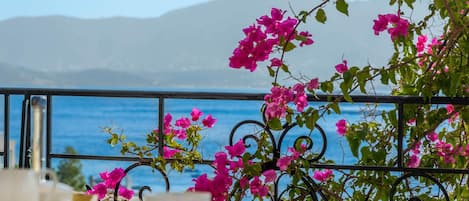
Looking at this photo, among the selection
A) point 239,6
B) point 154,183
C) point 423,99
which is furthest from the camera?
point 239,6

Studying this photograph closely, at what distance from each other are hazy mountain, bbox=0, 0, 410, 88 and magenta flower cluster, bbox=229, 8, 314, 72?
2117 centimetres

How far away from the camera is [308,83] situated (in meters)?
2.54

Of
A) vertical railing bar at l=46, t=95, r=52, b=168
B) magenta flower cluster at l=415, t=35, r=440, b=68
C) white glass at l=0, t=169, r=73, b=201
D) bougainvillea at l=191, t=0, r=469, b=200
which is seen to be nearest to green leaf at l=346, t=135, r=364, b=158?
bougainvillea at l=191, t=0, r=469, b=200

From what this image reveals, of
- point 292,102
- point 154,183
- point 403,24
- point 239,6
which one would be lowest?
point 154,183

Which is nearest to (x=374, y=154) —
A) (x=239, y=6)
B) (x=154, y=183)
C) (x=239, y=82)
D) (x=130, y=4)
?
(x=154, y=183)

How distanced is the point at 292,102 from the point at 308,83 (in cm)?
8

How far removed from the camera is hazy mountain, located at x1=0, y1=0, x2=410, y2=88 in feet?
83.2

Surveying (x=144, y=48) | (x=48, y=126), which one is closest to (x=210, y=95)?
(x=48, y=126)

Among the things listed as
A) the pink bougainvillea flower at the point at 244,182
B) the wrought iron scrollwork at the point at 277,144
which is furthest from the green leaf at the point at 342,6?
the pink bougainvillea flower at the point at 244,182

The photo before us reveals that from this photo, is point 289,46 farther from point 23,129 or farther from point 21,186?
point 21,186

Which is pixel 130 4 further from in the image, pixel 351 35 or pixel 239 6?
pixel 351 35

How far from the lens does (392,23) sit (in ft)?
8.48

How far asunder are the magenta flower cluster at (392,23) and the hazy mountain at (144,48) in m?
21.2

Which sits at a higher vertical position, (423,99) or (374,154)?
(423,99)
